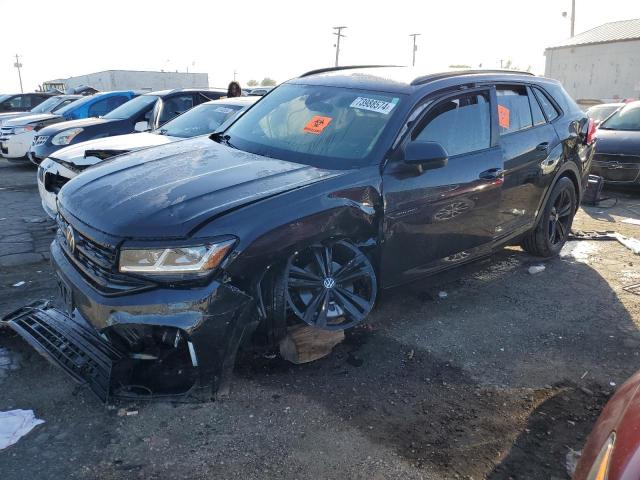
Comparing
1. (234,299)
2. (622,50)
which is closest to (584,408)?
(234,299)

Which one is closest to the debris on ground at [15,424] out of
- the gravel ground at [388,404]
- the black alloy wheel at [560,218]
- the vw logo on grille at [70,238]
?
Answer: the gravel ground at [388,404]

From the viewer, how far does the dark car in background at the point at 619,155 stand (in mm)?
8562

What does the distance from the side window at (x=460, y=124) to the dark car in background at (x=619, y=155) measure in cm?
573

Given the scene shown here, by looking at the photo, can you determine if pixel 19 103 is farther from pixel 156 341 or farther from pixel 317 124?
pixel 156 341

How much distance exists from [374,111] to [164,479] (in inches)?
99.0

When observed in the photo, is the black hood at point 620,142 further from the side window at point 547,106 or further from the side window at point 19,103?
the side window at point 19,103

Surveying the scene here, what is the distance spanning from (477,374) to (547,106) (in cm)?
293

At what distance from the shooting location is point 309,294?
3.07m

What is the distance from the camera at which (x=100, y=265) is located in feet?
8.84

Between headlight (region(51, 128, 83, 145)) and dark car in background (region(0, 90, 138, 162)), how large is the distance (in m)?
2.41

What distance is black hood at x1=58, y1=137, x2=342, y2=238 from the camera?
8.61 feet

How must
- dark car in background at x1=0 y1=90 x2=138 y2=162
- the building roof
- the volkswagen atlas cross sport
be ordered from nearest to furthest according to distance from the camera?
the volkswagen atlas cross sport, dark car in background at x1=0 y1=90 x2=138 y2=162, the building roof

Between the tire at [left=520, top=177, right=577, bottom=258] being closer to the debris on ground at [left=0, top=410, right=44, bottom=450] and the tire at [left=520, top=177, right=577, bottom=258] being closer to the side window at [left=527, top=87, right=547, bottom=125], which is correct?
the side window at [left=527, top=87, right=547, bottom=125]

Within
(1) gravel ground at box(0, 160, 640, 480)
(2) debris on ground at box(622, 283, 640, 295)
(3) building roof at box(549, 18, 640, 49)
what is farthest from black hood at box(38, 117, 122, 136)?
(3) building roof at box(549, 18, 640, 49)
